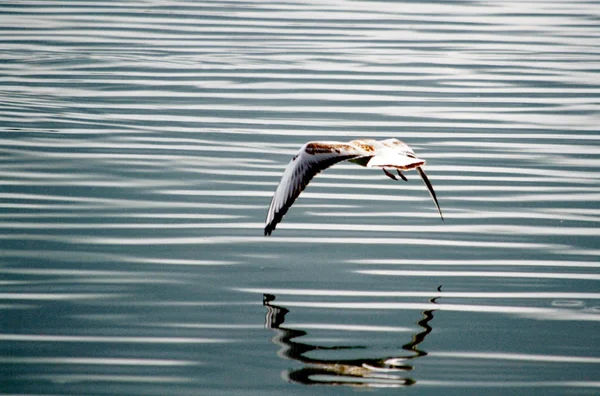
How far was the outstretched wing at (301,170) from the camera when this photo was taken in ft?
29.4

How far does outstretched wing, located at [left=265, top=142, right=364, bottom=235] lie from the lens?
897cm

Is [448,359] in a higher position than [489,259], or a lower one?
lower

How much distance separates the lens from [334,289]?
332 inches

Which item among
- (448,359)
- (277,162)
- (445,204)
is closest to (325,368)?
(448,359)

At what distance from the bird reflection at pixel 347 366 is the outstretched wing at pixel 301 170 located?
1481 millimetres

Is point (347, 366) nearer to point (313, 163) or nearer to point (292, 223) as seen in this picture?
point (313, 163)

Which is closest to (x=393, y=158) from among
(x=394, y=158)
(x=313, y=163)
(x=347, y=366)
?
(x=394, y=158)

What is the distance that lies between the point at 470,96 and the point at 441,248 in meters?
6.71

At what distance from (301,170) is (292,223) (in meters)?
1.15

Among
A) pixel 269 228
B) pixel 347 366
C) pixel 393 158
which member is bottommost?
pixel 347 366

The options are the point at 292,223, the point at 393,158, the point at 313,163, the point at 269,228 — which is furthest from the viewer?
the point at 292,223

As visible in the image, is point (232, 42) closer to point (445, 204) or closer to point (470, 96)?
point (470, 96)

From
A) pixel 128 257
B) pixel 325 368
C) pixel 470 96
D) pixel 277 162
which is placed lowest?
pixel 325 368

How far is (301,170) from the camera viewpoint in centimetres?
902
